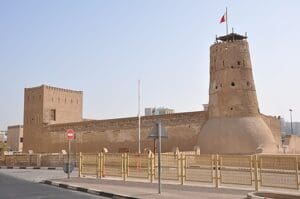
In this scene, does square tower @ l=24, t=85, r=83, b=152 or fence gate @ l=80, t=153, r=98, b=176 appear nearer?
fence gate @ l=80, t=153, r=98, b=176

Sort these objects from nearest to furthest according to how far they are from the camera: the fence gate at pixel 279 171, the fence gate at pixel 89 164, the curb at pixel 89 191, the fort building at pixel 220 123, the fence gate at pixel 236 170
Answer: the curb at pixel 89 191 < the fence gate at pixel 279 171 < the fence gate at pixel 236 170 < the fence gate at pixel 89 164 < the fort building at pixel 220 123

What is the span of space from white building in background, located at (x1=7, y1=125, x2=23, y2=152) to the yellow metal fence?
6101 centimetres

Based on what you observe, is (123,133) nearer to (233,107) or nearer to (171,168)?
(233,107)

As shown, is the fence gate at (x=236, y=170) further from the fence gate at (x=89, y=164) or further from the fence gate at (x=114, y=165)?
the fence gate at (x=89, y=164)

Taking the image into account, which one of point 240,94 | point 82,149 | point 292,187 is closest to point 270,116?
point 240,94

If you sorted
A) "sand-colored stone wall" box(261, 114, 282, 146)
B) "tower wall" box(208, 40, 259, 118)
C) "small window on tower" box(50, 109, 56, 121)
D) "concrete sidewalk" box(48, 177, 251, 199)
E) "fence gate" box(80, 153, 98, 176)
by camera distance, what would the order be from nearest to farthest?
1. "concrete sidewalk" box(48, 177, 251, 199)
2. "fence gate" box(80, 153, 98, 176)
3. "tower wall" box(208, 40, 259, 118)
4. "sand-colored stone wall" box(261, 114, 282, 146)
5. "small window on tower" box(50, 109, 56, 121)

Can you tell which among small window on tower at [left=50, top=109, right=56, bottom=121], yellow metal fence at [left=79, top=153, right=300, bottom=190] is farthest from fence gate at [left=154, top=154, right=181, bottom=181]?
small window on tower at [left=50, top=109, right=56, bottom=121]

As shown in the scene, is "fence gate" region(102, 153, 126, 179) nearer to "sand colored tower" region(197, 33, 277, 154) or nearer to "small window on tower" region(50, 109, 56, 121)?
"sand colored tower" region(197, 33, 277, 154)

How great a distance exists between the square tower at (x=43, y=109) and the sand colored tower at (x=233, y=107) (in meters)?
24.1

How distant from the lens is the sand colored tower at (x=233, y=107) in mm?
33031

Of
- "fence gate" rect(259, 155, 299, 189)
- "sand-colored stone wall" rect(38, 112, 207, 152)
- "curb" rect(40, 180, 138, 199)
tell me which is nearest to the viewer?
"curb" rect(40, 180, 138, 199)

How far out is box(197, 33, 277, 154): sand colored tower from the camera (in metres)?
33.0

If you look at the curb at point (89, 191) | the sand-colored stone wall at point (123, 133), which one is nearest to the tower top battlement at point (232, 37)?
the sand-colored stone wall at point (123, 133)

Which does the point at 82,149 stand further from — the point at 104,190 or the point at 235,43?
the point at 104,190
